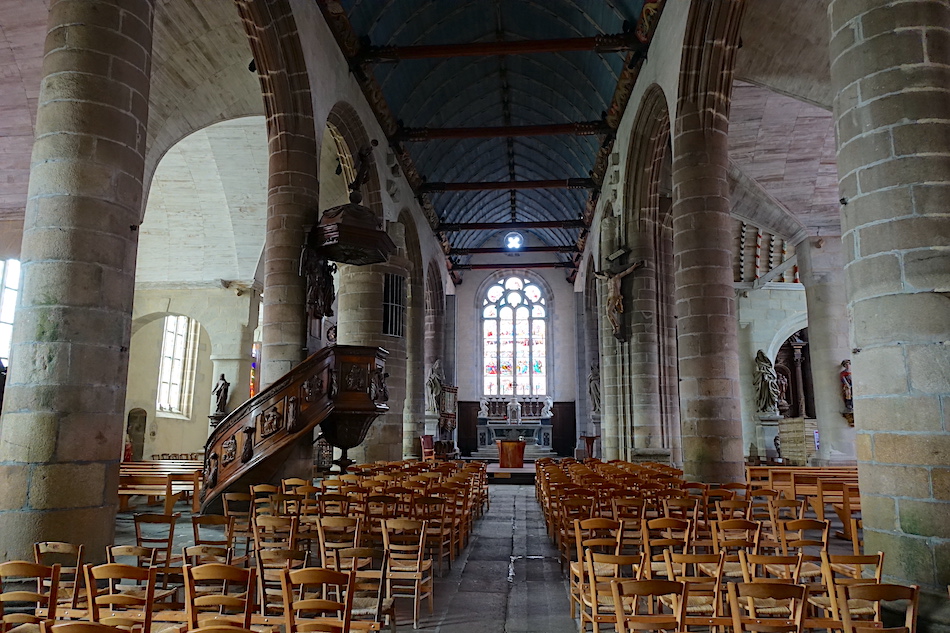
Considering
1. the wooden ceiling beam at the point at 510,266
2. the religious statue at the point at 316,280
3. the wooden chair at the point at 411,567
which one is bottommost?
the wooden chair at the point at 411,567

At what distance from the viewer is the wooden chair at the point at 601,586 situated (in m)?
3.42

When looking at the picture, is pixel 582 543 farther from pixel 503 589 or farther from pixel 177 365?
pixel 177 365

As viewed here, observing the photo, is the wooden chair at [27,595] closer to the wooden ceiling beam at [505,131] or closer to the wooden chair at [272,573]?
the wooden chair at [272,573]

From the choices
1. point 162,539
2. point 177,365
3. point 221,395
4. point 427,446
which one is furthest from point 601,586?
point 177,365

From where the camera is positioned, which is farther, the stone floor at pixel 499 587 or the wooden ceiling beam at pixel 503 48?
the wooden ceiling beam at pixel 503 48

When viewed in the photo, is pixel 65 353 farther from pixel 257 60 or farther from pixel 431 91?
pixel 431 91

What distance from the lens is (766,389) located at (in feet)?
64.0

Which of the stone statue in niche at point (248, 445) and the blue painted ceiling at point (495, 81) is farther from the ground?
the blue painted ceiling at point (495, 81)

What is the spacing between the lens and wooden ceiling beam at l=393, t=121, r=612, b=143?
1502 cm

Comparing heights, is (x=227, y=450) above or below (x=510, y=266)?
below

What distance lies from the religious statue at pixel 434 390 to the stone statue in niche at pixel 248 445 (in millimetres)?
14754

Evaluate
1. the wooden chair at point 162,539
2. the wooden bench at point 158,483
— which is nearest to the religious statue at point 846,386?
the wooden bench at point 158,483

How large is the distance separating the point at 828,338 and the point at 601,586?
1172cm

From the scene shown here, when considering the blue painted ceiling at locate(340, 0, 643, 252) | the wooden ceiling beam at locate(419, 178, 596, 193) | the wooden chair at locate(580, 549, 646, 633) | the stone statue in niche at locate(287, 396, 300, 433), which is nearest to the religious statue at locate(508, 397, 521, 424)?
the blue painted ceiling at locate(340, 0, 643, 252)
